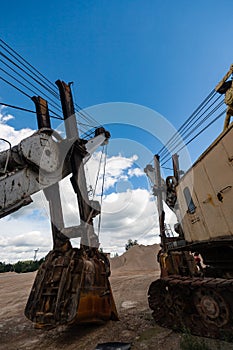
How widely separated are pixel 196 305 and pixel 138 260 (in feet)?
78.4

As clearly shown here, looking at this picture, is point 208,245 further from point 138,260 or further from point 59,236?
point 138,260

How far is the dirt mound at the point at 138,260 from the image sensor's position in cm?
2552

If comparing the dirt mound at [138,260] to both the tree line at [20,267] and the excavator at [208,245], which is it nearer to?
the excavator at [208,245]

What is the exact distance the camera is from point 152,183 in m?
15.6

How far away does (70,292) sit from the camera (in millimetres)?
4270

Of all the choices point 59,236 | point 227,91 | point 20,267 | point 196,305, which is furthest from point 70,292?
point 20,267

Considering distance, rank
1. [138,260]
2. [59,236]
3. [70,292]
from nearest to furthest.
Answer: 1. [70,292]
2. [59,236]
3. [138,260]

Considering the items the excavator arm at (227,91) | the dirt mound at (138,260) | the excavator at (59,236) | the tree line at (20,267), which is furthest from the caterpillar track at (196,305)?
the tree line at (20,267)

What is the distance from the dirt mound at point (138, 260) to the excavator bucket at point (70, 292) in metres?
21.2

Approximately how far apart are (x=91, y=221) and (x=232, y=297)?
300 centimetres

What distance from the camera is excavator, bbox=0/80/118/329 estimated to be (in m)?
4.19

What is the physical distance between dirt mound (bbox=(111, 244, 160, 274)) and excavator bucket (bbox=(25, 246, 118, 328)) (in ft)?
69.4

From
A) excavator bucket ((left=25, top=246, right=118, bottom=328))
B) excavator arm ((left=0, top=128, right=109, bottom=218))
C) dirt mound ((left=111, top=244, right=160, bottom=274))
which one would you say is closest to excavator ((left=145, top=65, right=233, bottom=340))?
excavator bucket ((left=25, top=246, right=118, bottom=328))

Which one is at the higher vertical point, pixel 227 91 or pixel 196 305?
pixel 227 91
